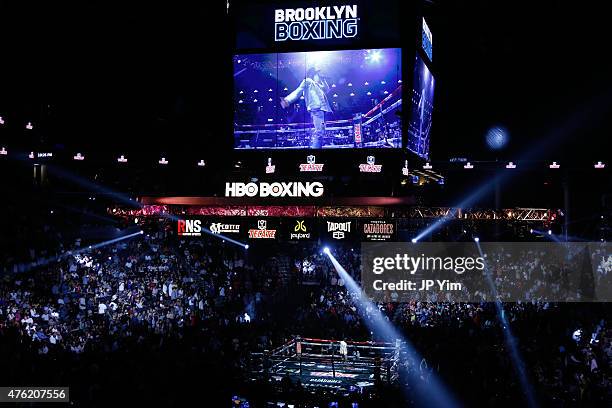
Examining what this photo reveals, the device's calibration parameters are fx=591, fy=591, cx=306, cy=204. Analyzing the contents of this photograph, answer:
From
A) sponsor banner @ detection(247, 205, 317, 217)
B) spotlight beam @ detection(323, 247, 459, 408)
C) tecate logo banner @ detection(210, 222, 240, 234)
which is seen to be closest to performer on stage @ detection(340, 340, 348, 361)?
spotlight beam @ detection(323, 247, 459, 408)

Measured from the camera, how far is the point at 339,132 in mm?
22172

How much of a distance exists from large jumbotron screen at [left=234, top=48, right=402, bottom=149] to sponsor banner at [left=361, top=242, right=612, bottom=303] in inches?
214

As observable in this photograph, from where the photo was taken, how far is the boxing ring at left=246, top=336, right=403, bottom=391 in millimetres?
16500

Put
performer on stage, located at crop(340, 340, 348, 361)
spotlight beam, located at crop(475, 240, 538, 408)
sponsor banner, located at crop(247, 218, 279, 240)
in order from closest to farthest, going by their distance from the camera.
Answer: spotlight beam, located at crop(475, 240, 538, 408), sponsor banner, located at crop(247, 218, 279, 240), performer on stage, located at crop(340, 340, 348, 361)

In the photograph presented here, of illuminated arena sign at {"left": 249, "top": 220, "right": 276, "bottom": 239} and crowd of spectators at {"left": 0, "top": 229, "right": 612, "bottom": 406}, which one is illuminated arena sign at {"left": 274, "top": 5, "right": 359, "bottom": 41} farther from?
crowd of spectators at {"left": 0, "top": 229, "right": 612, "bottom": 406}

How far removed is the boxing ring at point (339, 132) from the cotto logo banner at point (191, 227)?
5357mm

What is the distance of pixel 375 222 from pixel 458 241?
11716 millimetres

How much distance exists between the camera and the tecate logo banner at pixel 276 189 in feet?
63.8

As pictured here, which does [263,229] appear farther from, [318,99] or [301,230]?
[318,99]

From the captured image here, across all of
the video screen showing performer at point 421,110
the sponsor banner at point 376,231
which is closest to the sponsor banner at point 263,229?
the sponsor banner at point 376,231

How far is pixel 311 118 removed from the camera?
22250 millimetres

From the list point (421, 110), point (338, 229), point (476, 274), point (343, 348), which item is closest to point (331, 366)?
point (343, 348)

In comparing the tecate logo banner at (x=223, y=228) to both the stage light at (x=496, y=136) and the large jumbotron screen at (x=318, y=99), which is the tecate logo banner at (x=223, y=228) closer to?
the large jumbotron screen at (x=318, y=99)

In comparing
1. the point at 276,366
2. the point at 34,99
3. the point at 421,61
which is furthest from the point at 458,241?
the point at 34,99
